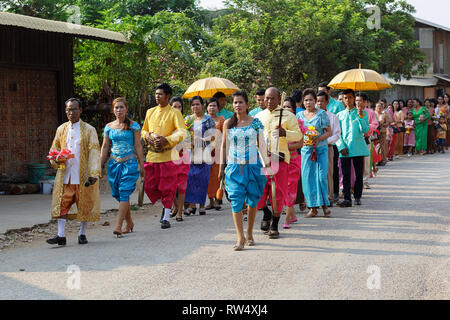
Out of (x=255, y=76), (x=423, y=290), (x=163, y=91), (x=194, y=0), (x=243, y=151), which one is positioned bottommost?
(x=423, y=290)

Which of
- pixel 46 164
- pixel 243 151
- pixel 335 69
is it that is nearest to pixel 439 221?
pixel 243 151

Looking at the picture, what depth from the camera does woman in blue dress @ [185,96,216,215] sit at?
1052 cm

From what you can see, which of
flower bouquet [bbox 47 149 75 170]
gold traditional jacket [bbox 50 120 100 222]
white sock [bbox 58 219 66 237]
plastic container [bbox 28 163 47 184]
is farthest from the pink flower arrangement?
plastic container [bbox 28 163 47 184]

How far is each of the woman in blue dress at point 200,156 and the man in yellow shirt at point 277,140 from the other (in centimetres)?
235

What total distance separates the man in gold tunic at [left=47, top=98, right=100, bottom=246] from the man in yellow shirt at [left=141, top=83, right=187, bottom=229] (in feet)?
4.11

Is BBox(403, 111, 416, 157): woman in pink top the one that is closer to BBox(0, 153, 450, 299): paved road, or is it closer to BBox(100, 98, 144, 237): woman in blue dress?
BBox(0, 153, 450, 299): paved road

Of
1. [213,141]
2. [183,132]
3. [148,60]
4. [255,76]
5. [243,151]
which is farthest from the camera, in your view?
[255,76]

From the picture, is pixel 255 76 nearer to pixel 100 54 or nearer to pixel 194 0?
pixel 100 54

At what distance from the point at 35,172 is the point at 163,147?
559cm

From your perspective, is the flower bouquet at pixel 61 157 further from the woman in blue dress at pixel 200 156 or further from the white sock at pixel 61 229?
the woman in blue dress at pixel 200 156

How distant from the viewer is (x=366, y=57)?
969 inches

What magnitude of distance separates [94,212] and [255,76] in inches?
552

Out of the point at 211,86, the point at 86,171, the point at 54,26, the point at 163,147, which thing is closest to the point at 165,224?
the point at 163,147

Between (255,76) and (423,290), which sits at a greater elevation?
(255,76)
